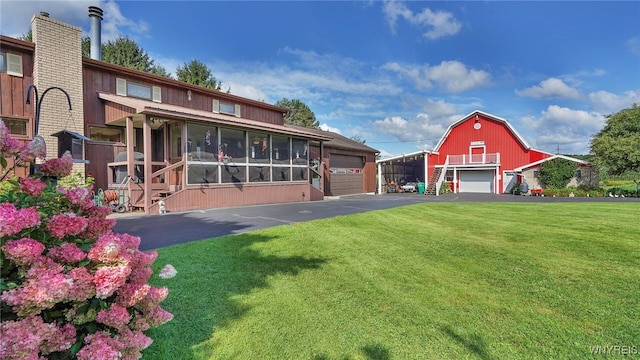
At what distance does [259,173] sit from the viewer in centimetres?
1333

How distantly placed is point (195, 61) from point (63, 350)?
3225 cm

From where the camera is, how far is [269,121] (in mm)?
18156

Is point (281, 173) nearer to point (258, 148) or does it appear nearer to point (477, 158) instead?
point (258, 148)

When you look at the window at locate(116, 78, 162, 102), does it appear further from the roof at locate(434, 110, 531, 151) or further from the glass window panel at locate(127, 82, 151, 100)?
the roof at locate(434, 110, 531, 151)

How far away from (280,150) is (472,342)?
12729 millimetres

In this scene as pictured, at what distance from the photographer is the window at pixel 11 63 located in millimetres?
9250

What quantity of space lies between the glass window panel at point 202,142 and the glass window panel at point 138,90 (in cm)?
343

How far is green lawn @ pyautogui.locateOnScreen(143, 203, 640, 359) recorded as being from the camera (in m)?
2.39

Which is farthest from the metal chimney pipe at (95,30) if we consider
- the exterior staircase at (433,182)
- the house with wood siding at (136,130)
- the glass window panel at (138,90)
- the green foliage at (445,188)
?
the green foliage at (445,188)

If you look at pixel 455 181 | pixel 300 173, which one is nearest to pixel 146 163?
pixel 300 173

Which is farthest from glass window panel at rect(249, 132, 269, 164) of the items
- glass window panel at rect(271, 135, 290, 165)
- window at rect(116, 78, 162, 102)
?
window at rect(116, 78, 162, 102)

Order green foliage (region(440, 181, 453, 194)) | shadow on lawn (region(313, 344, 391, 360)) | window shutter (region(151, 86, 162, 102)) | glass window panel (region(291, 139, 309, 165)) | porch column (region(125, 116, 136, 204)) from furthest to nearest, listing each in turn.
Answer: green foliage (region(440, 181, 453, 194)) → glass window panel (region(291, 139, 309, 165)) → window shutter (region(151, 86, 162, 102)) → porch column (region(125, 116, 136, 204)) → shadow on lawn (region(313, 344, 391, 360))

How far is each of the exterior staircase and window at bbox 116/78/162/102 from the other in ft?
64.7

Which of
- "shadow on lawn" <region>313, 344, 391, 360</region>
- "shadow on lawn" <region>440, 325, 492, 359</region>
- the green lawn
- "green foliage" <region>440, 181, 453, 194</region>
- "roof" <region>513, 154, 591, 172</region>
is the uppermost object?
"roof" <region>513, 154, 591, 172</region>
